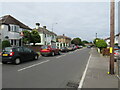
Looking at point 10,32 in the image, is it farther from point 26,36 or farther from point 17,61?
point 17,61

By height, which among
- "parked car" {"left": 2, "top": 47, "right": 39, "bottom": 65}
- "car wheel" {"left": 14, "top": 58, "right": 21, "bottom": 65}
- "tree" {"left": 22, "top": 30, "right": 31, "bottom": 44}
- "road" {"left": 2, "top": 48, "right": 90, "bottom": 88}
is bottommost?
"road" {"left": 2, "top": 48, "right": 90, "bottom": 88}

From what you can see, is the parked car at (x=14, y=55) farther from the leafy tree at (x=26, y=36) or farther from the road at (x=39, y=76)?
the leafy tree at (x=26, y=36)

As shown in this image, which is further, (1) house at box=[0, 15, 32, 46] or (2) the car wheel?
(1) house at box=[0, 15, 32, 46]

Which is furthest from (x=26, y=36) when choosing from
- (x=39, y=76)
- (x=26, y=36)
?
(x=39, y=76)

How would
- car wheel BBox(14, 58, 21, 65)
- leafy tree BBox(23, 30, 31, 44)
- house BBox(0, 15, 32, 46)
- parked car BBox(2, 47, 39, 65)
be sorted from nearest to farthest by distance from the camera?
parked car BBox(2, 47, 39, 65)
car wheel BBox(14, 58, 21, 65)
house BBox(0, 15, 32, 46)
leafy tree BBox(23, 30, 31, 44)

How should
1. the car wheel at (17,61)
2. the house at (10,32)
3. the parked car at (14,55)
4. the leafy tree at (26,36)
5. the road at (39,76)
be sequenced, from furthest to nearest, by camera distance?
the leafy tree at (26,36) < the house at (10,32) < the car wheel at (17,61) < the parked car at (14,55) < the road at (39,76)

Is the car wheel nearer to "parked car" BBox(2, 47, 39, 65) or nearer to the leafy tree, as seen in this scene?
"parked car" BBox(2, 47, 39, 65)

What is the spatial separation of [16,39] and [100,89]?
2153 cm

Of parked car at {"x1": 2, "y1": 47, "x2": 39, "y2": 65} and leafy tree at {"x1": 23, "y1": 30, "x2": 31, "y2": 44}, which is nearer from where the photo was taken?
parked car at {"x1": 2, "y1": 47, "x2": 39, "y2": 65}

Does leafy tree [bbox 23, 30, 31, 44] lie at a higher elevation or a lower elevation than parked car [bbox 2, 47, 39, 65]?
higher

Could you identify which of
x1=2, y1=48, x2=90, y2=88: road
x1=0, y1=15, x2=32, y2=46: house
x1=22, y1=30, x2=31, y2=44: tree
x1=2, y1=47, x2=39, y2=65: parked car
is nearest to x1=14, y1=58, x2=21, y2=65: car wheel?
x1=2, y1=47, x2=39, y2=65: parked car

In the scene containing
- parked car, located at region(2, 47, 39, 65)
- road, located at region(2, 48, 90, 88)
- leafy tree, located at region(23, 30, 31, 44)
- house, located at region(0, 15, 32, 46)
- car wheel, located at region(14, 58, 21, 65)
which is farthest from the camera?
leafy tree, located at region(23, 30, 31, 44)

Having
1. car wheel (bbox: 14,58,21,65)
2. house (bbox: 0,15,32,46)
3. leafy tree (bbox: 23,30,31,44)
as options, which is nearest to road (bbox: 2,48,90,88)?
car wheel (bbox: 14,58,21,65)

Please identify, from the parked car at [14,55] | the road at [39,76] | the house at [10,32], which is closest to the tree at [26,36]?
the house at [10,32]
